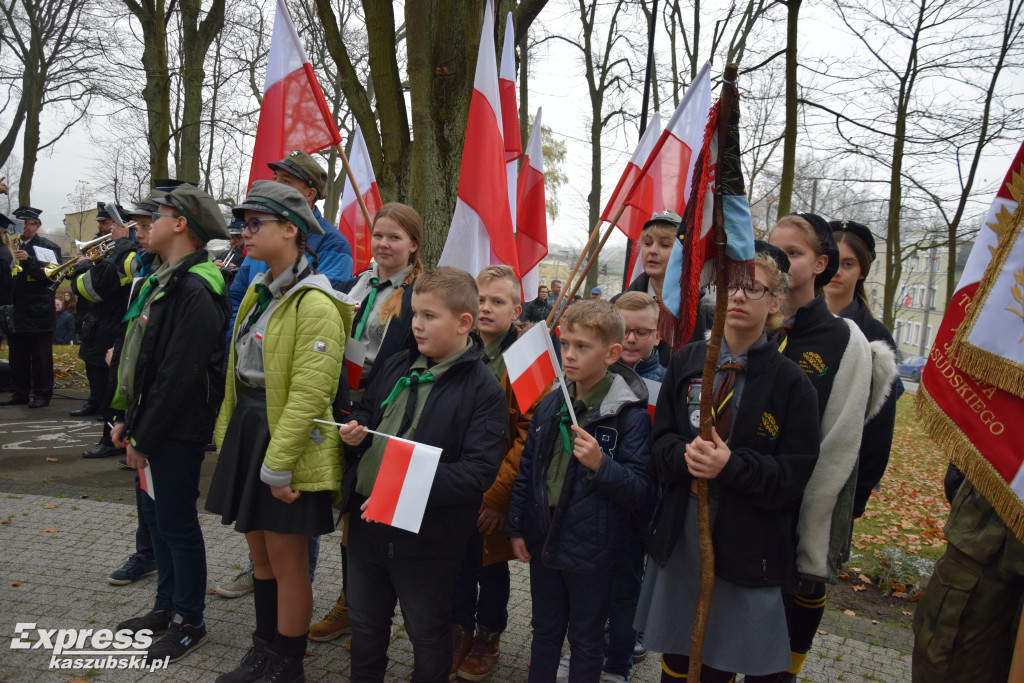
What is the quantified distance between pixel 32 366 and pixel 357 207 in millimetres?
5636

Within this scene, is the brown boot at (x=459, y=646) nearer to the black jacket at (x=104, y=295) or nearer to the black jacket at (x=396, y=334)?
the black jacket at (x=396, y=334)

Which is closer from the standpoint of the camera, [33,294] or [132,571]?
[132,571]

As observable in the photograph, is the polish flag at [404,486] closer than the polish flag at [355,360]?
Yes

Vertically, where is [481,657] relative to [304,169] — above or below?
below

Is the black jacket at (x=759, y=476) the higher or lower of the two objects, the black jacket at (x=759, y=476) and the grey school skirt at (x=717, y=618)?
the higher

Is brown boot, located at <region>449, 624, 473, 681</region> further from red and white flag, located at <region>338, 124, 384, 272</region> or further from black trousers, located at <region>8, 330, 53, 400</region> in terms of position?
black trousers, located at <region>8, 330, 53, 400</region>

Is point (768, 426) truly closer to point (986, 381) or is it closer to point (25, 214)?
point (986, 381)

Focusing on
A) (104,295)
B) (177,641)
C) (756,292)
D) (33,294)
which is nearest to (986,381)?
(756,292)

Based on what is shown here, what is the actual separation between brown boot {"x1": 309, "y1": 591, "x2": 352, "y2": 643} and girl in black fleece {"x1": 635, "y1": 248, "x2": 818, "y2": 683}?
1.72 metres

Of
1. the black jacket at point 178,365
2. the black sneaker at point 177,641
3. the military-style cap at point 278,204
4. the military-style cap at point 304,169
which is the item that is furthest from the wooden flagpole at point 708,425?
the military-style cap at point 304,169

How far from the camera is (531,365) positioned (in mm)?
2697

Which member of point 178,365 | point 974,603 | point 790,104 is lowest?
point 974,603

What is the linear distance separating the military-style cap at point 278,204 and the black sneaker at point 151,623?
2025 millimetres

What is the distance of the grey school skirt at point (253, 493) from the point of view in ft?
8.99
